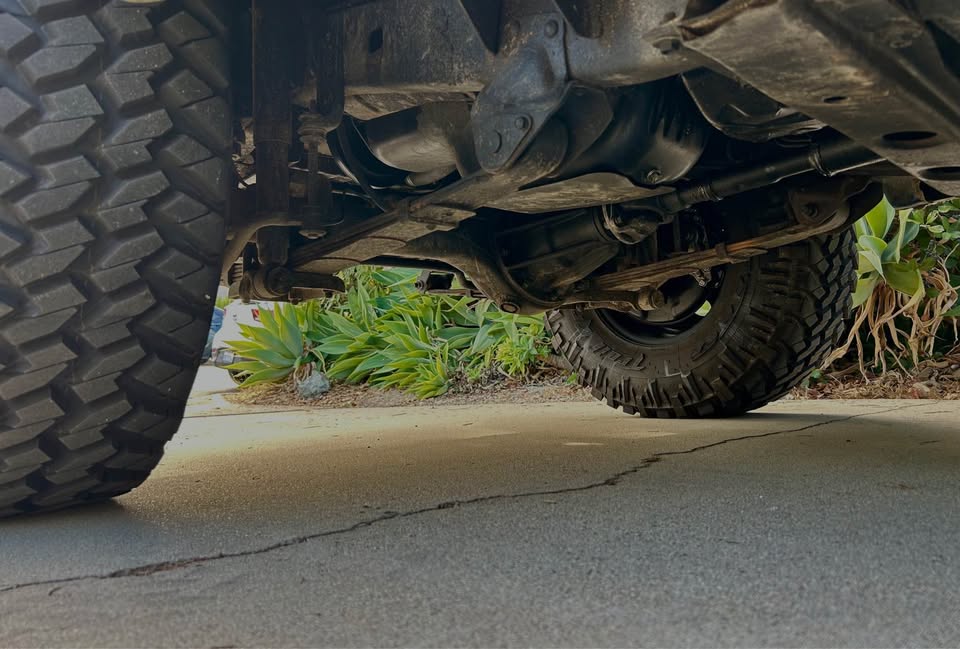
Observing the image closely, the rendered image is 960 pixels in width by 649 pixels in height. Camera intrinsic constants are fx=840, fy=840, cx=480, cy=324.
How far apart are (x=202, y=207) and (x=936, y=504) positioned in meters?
1.33

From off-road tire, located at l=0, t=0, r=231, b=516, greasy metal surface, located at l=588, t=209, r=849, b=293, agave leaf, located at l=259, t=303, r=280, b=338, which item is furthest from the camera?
agave leaf, located at l=259, t=303, r=280, b=338

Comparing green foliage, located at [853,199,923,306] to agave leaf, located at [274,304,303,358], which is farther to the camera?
agave leaf, located at [274,304,303,358]

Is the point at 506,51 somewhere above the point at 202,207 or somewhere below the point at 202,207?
above

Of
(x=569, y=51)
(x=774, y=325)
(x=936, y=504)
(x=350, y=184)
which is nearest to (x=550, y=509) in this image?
(x=936, y=504)

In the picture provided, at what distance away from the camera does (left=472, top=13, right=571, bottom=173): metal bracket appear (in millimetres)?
1253

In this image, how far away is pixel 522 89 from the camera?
4.26ft

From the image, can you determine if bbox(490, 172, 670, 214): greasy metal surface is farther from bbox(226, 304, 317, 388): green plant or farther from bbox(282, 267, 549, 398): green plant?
bbox(226, 304, 317, 388): green plant

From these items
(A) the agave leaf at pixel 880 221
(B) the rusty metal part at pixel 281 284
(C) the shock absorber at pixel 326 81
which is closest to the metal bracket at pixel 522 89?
(C) the shock absorber at pixel 326 81

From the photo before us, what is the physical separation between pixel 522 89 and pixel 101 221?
0.68 metres

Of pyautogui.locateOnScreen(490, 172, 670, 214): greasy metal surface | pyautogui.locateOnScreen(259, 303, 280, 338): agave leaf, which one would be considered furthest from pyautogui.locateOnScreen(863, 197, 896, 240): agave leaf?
→ pyautogui.locateOnScreen(259, 303, 280, 338): agave leaf

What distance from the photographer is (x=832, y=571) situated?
106cm

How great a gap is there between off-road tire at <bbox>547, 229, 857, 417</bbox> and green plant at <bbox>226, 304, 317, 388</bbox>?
13.7ft

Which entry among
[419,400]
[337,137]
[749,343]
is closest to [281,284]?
[337,137]

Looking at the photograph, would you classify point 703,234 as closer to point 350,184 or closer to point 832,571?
point 350,184
